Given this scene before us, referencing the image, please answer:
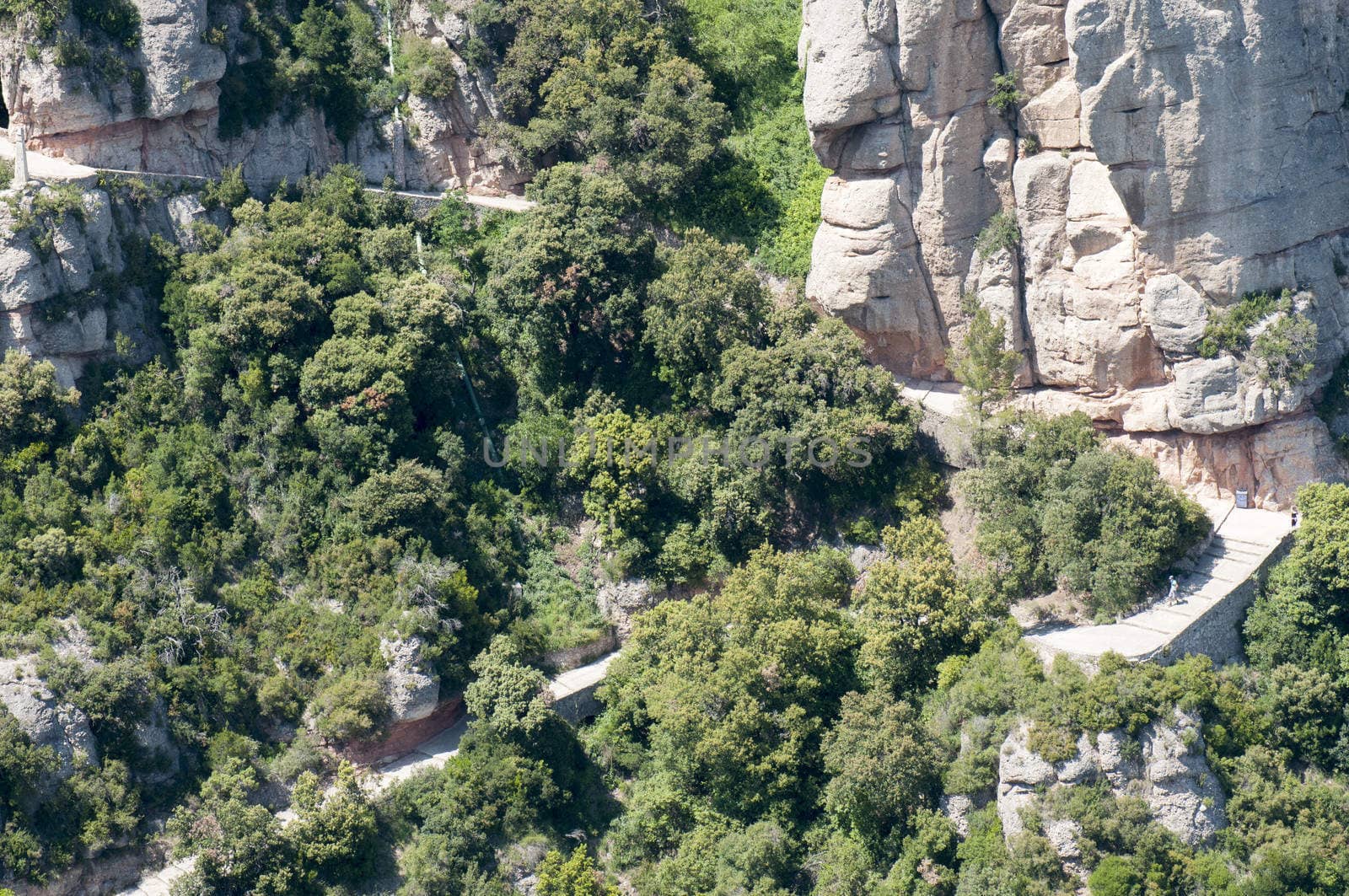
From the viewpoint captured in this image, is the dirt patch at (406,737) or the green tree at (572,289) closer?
the dirt patch at (406,737)

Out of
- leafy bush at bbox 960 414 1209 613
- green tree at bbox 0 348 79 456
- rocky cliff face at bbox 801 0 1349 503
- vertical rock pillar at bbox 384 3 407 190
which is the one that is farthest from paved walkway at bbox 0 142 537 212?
leafy bush at bbox 960 414 1209 613

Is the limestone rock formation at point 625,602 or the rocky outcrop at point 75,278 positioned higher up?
the rocky outcrop at point 75,278

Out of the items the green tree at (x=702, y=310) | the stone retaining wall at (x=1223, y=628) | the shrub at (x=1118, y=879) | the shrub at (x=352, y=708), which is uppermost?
the green tree at (x=702, y=310)

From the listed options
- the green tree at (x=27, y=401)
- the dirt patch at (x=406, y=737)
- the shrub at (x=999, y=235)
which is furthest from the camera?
the green tree at (x=27, y=401)

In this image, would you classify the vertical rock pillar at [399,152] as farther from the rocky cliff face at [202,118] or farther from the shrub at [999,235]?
the shrub at [999,235]

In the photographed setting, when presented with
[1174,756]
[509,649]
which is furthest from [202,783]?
[1174,756]

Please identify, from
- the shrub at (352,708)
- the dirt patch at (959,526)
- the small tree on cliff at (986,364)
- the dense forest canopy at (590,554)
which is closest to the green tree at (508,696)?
the dense forest canopy at (590,554)
